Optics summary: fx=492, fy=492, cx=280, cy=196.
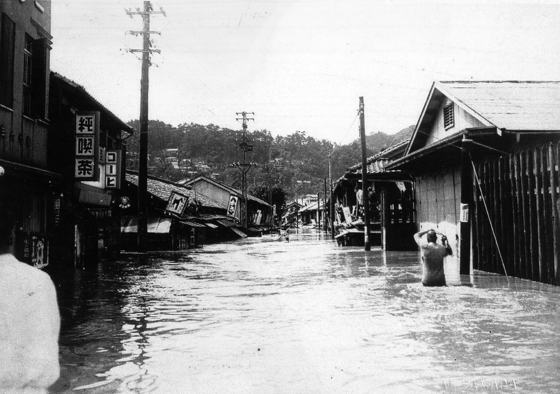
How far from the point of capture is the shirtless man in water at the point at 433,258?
10.1 m

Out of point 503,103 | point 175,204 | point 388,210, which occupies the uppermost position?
point 503,103

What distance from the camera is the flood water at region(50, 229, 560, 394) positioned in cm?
473

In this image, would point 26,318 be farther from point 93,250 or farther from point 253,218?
point 253,218

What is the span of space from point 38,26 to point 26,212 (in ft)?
15.5

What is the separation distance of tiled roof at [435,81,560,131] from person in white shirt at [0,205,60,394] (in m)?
12.6

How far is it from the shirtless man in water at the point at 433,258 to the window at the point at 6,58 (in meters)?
9.15

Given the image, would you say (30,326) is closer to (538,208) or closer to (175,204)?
(538,208)

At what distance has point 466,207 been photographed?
40.7ft

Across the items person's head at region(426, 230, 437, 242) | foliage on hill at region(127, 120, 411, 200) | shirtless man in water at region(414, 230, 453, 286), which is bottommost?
shirtless man in water at region(414, 230, 453, 286)

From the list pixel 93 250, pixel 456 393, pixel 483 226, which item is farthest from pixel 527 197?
pixel 93 250

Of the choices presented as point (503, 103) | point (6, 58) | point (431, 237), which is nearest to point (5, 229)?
point (6, 58)

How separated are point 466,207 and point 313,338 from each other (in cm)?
742

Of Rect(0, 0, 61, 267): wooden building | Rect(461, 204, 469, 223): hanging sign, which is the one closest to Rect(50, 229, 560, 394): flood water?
Rect(461, 204, 469, 223): hanging sign

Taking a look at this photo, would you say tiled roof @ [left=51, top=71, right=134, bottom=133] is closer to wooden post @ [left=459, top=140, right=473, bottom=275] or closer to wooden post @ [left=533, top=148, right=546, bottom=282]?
wooden post @ [left=459, top=140, right=473, bottom=275]
